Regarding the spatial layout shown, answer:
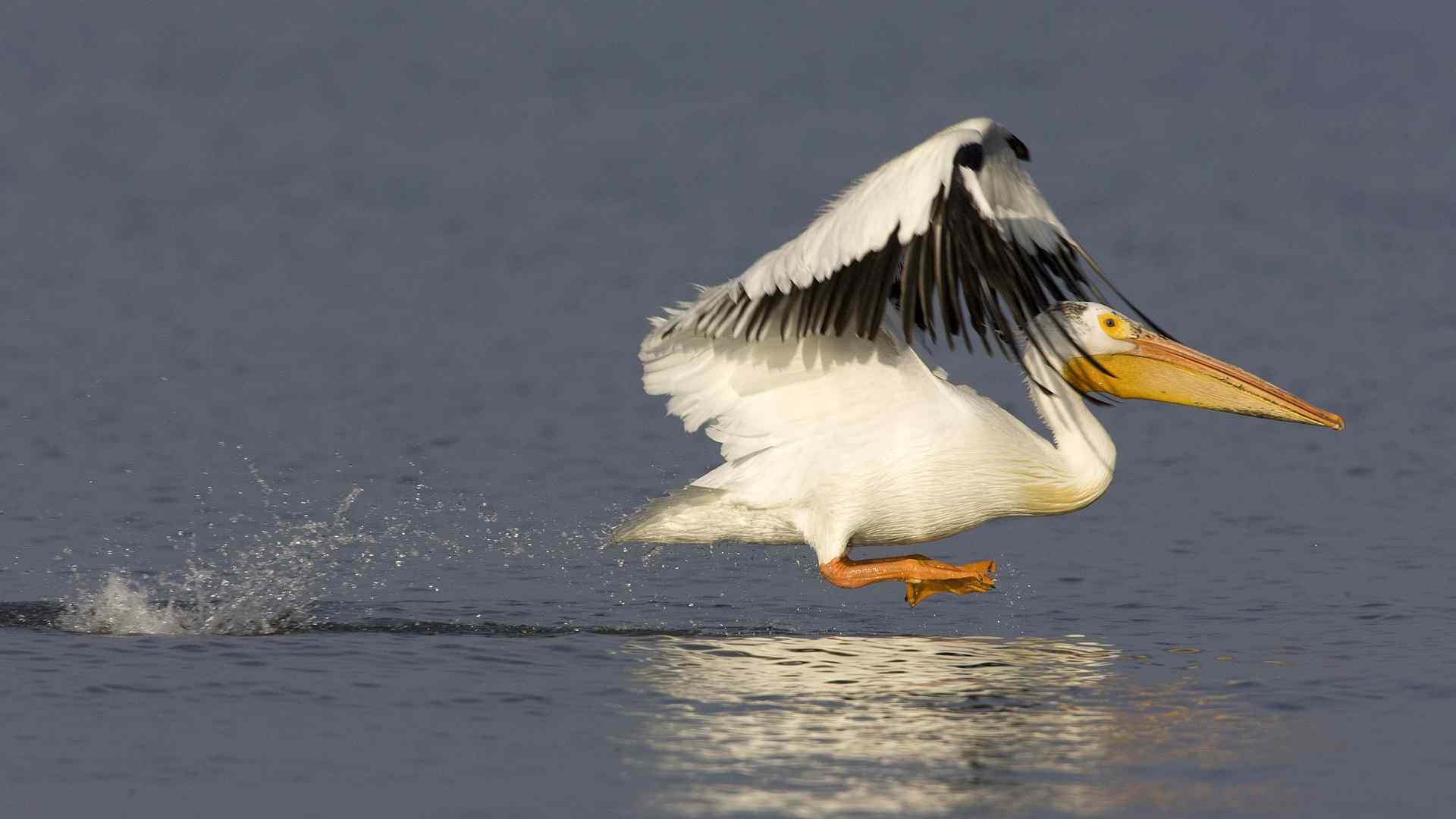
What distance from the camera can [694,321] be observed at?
24.0 feet

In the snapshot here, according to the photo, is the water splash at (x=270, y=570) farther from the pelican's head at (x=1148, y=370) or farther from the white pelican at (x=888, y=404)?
the pelican's head at (x=1148, y=370)

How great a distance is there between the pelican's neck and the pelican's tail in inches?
38.8

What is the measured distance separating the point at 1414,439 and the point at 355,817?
7174 mm

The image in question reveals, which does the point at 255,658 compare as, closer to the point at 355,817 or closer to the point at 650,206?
the point at 355,817

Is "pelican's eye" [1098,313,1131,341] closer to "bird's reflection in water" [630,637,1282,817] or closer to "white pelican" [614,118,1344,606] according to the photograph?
"white pelican" [614,118,1344,606]

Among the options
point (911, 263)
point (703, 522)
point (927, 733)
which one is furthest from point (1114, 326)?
point (927, 733)

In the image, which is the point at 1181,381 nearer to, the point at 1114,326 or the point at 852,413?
the point at 1114,326

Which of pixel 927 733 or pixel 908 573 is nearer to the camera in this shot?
pixel 927 733

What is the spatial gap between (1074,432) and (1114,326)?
1.37 ft

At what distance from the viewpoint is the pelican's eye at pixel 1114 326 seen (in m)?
7.66

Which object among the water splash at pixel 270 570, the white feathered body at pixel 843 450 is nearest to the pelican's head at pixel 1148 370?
the white feathered body at pixel 843 450

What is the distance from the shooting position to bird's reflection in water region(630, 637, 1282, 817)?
5270mm

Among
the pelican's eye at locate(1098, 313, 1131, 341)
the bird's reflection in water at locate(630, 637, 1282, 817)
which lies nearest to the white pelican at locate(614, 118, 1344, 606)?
the pelican's eye at locate(1098, 313, 1131, 341)

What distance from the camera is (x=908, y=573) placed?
7.48 meters
